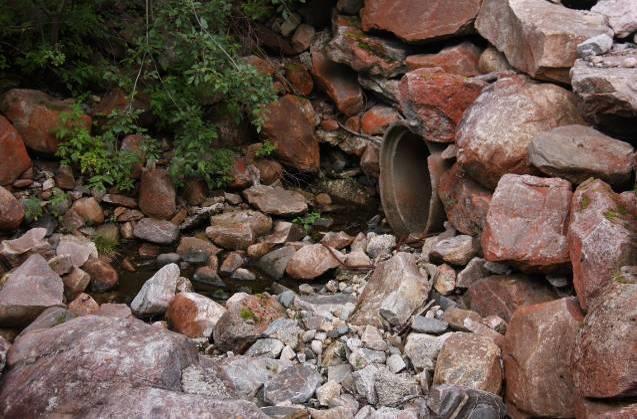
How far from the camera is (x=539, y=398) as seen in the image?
11.2 ft

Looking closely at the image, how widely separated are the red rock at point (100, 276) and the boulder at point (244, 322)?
4.18 ft

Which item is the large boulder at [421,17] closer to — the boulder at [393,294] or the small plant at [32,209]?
the boulder at [393,294]

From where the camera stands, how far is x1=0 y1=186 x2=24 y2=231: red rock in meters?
5.48

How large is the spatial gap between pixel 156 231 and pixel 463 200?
2.70 meters

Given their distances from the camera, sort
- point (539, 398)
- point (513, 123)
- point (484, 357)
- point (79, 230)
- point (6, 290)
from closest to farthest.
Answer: point (539, 398) < point (484, 357) < point (6, 290) < point (513, 123) < point (79, 230)

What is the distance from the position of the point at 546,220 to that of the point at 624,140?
807 mm

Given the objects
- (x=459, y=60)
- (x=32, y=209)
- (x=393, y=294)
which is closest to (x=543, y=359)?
(x=393, y=294)

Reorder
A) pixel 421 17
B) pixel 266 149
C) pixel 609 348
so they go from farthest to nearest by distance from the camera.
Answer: pixel 266 149 < pixel 421 17 < pixel 609 348

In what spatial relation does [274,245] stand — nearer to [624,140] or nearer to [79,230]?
[79,230]

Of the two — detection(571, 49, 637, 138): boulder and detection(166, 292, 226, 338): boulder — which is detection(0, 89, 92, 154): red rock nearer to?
detection(166, 292, 226, 338): boulder

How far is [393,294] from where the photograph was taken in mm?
4484

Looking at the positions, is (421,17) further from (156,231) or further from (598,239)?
(598,239)

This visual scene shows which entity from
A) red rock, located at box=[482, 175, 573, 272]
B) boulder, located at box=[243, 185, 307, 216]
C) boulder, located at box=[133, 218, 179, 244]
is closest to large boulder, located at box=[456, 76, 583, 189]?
red rock, located at box=[482, 175, 573, 272]

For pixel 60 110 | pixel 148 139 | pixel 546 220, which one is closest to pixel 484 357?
pixel 546 220
